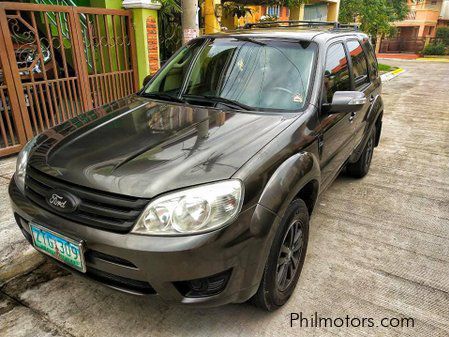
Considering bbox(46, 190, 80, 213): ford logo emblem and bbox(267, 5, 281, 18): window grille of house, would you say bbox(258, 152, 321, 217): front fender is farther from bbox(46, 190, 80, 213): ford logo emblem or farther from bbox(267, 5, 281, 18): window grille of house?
bbox(267, 5, 281, 18): window grille of house

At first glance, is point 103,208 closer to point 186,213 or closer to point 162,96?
point 186,213

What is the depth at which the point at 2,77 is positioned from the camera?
15.3ft

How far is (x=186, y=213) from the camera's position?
69.7 inches

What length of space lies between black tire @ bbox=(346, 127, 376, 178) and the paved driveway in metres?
0.19

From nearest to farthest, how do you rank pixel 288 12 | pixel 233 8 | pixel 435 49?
pixel 233 8
pixel 288 12
pixel 435 49

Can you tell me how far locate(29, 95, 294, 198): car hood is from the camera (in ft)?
6.09

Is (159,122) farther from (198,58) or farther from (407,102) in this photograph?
(407,102)

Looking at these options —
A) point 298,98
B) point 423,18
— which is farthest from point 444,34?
point 298,98

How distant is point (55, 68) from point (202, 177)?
4034mm

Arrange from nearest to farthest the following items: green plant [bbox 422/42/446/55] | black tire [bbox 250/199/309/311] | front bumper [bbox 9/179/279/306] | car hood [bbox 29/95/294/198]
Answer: front bumper [bbox 9/179/279/306], car hood [bbox 29/95/294/198], black tire [bbox 250/199/309/311], green plant [bbox 422/42/446/55]

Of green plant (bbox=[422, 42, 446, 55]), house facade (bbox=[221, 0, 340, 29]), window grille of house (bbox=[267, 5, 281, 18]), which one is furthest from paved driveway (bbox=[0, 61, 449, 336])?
green plant (bbox=[422, 42, 446, 55])

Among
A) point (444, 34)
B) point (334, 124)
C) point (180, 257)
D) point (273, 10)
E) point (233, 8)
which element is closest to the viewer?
point (180, 257)

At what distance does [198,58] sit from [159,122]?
96 centimetres

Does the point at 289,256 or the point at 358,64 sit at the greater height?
the point at 358,64
